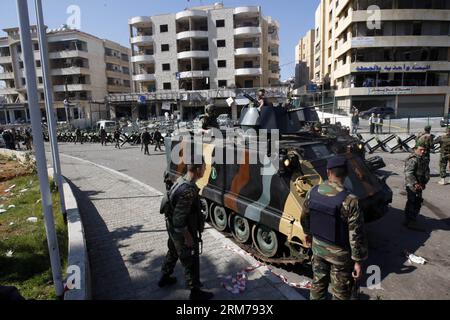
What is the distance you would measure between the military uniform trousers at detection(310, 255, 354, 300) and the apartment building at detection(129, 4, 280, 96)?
41.7m

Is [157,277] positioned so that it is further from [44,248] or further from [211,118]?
[211,118]

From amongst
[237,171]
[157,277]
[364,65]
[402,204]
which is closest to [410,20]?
[364,65]

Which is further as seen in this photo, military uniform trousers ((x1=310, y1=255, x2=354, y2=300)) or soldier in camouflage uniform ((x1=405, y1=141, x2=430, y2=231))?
soldier in camouflage uniform ((x1=405, y1=141, x2=430, y2=231))

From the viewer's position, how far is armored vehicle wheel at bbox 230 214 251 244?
19.3ft

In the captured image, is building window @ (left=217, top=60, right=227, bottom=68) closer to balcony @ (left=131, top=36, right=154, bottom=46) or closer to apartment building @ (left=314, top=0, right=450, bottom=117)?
balcony @ (left=131, top=36, right=154, bottom=46)

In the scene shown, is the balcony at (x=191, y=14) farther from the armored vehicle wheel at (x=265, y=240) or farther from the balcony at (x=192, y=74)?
the armored vehicle wheel at (x=265, y=240)

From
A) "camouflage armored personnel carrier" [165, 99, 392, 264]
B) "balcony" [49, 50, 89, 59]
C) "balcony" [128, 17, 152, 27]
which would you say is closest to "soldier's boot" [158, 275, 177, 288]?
"camouflage armored personnel carrier" [165, 99, 392, 264]

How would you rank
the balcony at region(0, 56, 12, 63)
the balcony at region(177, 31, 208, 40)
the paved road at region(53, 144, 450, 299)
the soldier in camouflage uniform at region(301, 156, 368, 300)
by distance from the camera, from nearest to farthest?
the soldier in camouflage uniform at region(301, 156, 368, 300) < the paved road at region(53, 144, 450, 299) < the balcony at region(177, 31, 208, 40) < the balcony at region(0, 56, 12, 63)

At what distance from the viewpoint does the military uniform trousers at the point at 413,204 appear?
6250 mm

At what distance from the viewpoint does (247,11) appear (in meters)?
42.9

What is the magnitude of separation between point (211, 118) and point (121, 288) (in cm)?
510

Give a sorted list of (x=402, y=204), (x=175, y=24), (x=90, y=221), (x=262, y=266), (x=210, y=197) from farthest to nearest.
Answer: (x=175, y=24)
(x=402, y=204)
(x=90, y=221)
(x=210, y=197)
(x=262, y=266)

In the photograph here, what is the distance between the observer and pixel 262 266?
479 centimetres
